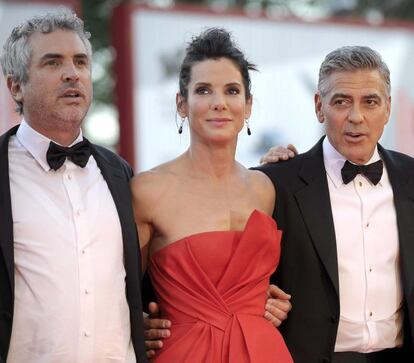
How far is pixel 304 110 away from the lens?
33.1 ft

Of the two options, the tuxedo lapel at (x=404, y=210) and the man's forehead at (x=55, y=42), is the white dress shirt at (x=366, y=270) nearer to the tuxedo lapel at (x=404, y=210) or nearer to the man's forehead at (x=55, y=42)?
the tuxedo lapel at (x=404, y=210)

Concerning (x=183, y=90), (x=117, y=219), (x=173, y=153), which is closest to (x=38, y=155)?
(x=117, y=219)

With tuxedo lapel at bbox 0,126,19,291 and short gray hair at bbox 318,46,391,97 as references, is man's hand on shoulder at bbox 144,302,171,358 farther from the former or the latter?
short gray hair at bbox 318,46,391,97

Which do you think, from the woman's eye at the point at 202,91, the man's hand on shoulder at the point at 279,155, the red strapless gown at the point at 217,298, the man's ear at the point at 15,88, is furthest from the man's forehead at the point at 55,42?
the man's hand on shoulder at the point at 279,155

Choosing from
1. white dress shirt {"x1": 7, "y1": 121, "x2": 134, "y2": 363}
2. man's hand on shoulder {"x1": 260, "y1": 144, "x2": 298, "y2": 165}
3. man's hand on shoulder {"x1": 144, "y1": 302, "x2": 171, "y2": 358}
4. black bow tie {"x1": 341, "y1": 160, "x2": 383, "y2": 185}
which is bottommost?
man's hand on shoulder {"x1": 144, "y1": 302, "x2": 171, "y2": 358}

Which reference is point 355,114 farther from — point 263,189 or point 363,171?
point 263,189

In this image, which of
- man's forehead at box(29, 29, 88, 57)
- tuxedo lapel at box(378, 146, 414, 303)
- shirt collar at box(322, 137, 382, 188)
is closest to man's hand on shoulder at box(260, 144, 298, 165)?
shirt collar at box(322, 137, 382, 188)

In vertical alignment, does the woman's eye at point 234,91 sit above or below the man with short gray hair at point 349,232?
above

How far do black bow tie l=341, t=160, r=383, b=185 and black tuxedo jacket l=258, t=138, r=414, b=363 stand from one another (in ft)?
0.26

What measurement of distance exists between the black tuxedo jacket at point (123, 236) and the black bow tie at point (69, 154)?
0.10m

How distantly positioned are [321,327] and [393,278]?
1.20ft

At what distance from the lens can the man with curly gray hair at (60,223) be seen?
3438 millimetres

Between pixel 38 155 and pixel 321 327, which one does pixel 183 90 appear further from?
pixel 321 327

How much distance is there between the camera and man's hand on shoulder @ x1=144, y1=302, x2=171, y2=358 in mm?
3797
